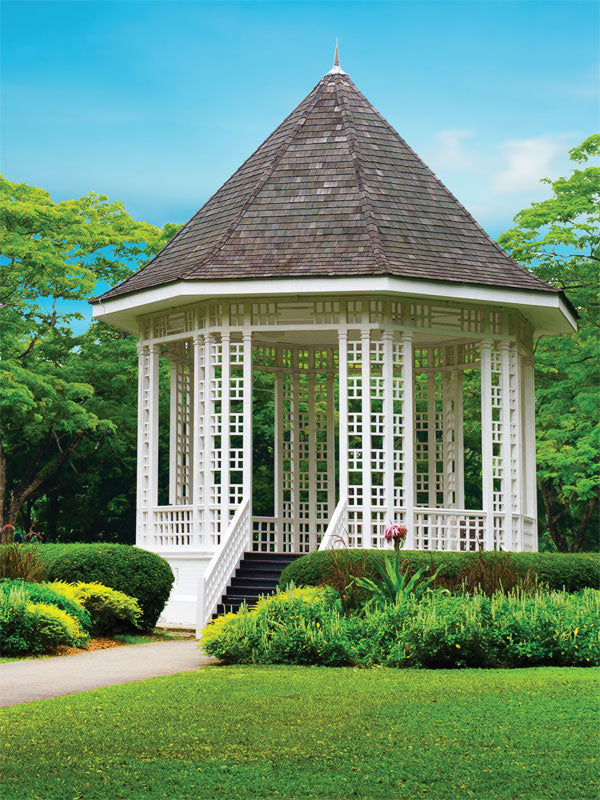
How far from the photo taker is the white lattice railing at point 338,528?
1791cm

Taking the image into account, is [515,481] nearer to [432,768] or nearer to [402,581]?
[402,581]

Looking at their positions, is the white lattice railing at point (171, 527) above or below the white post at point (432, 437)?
below

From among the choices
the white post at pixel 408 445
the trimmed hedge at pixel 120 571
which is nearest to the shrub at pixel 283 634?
the trimmed hedge at pixel 120 571

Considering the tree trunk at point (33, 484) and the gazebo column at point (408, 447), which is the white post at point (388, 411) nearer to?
the gazebo column at point (408, 447)

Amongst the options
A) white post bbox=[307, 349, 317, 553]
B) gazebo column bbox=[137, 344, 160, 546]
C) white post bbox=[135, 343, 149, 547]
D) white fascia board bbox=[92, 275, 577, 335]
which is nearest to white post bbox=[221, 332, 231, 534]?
white fascia board bbox=[92, 275, 577, 335]

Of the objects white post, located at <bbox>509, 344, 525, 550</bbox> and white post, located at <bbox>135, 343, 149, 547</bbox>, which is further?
white post, located at <bbox>135, 343, 149, 547</bbox>

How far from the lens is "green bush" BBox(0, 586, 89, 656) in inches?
532

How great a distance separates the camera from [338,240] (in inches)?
782

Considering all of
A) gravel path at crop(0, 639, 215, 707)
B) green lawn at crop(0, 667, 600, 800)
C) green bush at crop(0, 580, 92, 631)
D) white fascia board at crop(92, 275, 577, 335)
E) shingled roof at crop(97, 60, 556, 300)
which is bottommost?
gravel path at crop(0, 639, 215, 707)

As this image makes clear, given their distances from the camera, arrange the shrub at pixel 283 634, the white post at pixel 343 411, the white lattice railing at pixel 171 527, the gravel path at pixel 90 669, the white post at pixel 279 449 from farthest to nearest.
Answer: the white post at pixel 279 449 < the white lattice railing at pixel 171 527 < the white post at pixel 343 411 < the shrub at pixel 283 634 < the gravel path at pixel 90 669

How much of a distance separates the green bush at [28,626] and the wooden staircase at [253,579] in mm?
3834

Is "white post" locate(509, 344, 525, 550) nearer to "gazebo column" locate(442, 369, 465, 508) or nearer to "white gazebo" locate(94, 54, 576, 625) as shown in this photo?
"white gazebo" locate(94, 54, 576, 625)

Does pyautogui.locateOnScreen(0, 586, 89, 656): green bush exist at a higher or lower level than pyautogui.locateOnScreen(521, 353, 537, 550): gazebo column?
lower

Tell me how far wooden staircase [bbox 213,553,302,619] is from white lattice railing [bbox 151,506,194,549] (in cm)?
123
